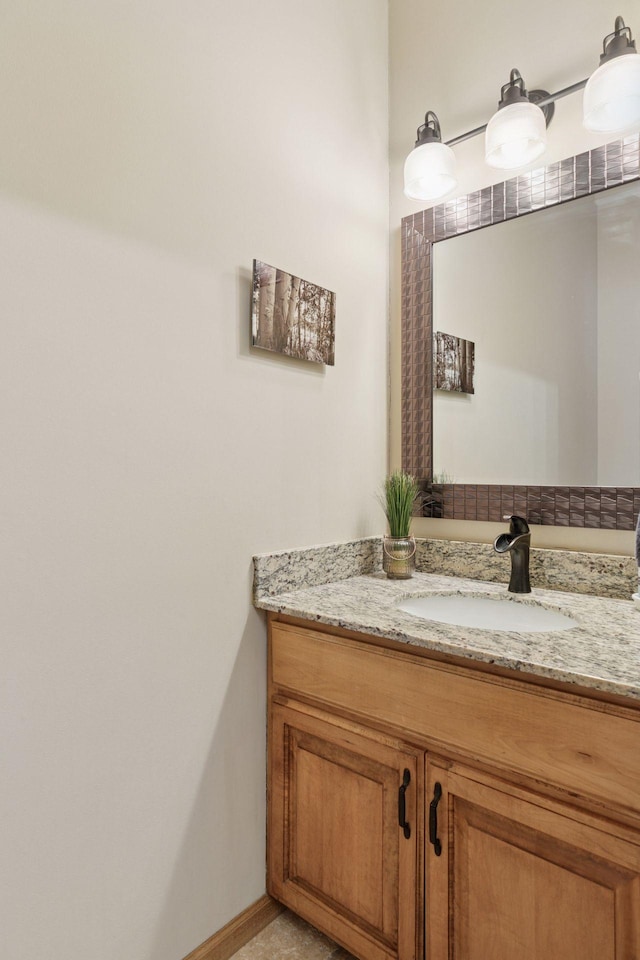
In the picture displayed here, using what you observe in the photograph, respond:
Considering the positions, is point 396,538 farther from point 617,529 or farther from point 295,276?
point 295,276

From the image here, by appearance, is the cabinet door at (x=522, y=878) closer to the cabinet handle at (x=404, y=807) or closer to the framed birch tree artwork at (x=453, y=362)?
the cabinet handle at (x=404, y=807)

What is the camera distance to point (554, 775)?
34.6 inches

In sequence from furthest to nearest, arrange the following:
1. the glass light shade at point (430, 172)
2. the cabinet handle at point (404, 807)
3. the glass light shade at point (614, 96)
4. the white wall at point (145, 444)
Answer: the glass light shade at point (430, 172), the glass light shade at point (614, 96), the cabinet handle at point (404, 807), the white wall at point (145, 444)

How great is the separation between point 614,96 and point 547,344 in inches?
22.6

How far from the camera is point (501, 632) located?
3.47ft

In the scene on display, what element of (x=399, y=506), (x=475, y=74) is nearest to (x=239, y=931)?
(x=399, y=506)

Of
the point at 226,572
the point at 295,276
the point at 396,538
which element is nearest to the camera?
the point at 226,572

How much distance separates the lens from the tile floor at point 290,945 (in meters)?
1.26

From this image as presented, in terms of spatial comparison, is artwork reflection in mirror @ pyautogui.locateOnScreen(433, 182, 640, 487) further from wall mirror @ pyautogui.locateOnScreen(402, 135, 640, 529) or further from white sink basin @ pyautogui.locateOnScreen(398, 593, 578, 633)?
white sink basin @ pyautogui.locateOnScreen(398, 593, 578, 633)

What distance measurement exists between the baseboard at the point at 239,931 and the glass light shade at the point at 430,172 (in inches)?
79.0

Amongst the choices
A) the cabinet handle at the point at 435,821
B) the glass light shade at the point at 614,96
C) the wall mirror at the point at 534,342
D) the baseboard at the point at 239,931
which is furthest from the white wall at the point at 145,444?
the glass light shade at the point at 614,96

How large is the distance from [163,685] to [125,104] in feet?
3.94

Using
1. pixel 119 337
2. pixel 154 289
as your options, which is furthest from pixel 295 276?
pixel 119 337

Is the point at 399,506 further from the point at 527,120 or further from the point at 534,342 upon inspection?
the point at 527,120
